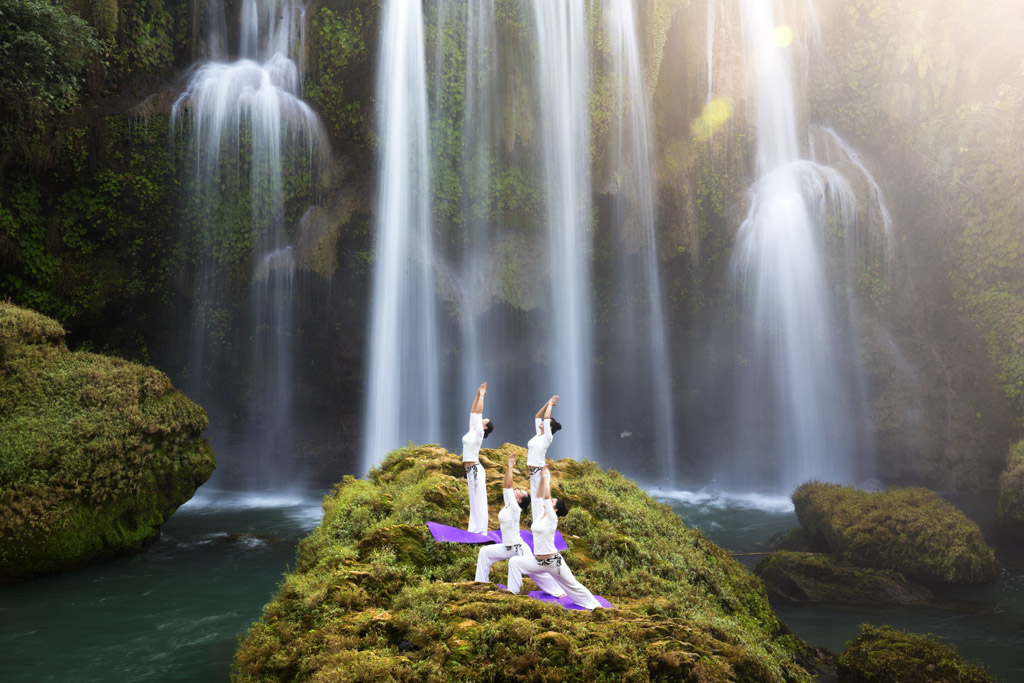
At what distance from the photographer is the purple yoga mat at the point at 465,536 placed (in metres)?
8.08

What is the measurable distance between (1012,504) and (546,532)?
46.1 feet

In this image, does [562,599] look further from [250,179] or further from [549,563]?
[250,179]

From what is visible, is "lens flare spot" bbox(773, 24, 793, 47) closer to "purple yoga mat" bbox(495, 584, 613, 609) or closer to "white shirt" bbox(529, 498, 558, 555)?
"white shirt" bbox(529, 498, 558, 555)

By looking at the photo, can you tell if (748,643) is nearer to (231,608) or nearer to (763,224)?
(231,608)

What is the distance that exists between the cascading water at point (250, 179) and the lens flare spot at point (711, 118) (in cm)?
1164

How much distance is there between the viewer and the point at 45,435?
12266 mm

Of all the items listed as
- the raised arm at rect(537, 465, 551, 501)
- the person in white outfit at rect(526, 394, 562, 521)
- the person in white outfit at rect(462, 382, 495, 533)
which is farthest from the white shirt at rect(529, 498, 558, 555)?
the person in white outfit at rect(462, 382, 495, 533)

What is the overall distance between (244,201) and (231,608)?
1188 cm

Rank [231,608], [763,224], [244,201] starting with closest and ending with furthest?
1. [231,608]
2. [244,201]
3. [763,224]

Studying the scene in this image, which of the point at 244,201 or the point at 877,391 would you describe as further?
the point at 877,391

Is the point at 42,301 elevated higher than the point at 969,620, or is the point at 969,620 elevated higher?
the point at 42,301

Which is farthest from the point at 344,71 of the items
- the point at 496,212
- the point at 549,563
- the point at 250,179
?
the point at 549,563

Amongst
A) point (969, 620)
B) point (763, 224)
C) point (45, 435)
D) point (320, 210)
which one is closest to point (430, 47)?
point (320, 210)

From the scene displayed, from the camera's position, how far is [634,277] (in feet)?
71.3
